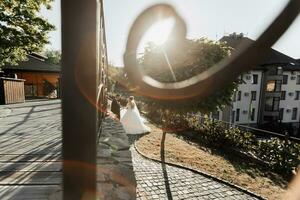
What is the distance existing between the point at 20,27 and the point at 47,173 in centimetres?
1593

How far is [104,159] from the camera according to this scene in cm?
495

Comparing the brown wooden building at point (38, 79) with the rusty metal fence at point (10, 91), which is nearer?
the rusty metal fence at point (10, 91)

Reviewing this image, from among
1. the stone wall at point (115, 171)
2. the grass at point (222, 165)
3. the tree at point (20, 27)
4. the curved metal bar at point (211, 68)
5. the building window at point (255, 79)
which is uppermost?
the tree at point (20, 27)

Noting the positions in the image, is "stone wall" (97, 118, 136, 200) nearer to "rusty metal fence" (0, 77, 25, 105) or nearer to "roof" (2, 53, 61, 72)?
"rusty metal fence" (0, 77, 25, 105)

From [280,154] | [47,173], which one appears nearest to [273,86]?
[280,154]

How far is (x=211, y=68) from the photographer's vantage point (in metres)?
0.56

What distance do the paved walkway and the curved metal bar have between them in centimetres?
353

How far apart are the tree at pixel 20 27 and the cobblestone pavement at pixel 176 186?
12.2 m

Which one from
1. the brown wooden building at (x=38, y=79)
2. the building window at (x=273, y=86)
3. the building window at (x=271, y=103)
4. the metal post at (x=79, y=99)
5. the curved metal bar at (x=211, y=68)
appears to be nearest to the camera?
the curved metal bar at (x=211, y=68)

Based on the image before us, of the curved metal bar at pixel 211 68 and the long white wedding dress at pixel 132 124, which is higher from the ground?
the curved metal bar at pixel 211 68

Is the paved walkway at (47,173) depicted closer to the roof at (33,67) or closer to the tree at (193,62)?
the tree at (193,62)

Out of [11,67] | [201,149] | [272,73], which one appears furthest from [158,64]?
[272,73]

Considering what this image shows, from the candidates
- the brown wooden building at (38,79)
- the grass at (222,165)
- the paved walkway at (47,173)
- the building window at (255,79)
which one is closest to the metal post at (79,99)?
the paved walkway at (47,173)

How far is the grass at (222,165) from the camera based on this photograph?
32.1 feet
